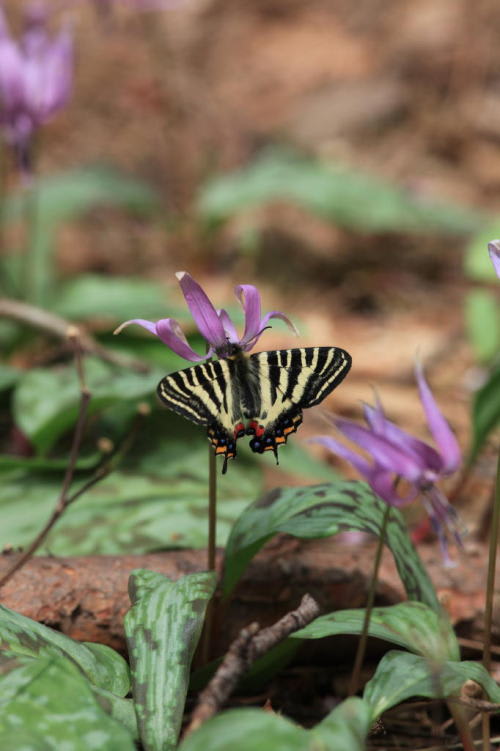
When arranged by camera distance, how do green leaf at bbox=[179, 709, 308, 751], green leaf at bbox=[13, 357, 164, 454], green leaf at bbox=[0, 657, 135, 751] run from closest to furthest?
green leaf at bbox=[179, 709, 308, 751]
green leaf at bbox=[0, 657, 135, 751]
green leaf at bbox=[13, 357, 164, 454]

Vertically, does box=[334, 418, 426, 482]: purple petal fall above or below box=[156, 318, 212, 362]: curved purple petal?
below

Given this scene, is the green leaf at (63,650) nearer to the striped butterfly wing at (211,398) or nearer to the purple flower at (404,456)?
the striped butterfly wing at (211,398)

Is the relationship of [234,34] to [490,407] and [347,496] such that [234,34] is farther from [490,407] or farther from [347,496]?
[347,496]

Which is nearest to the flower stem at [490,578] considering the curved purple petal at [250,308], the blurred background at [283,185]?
the curved purple petal at [250,308]

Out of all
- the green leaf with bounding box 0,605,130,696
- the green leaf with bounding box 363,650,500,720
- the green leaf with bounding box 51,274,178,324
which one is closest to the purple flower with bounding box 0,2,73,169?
the green leaf with bounding box 51,274,178,324

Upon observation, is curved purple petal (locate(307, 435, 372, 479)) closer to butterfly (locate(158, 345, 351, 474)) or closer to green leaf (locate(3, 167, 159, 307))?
butterfly (locate(158, 345, 351, 474))

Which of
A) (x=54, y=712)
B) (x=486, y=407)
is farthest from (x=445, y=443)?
(x=486, y=407)
